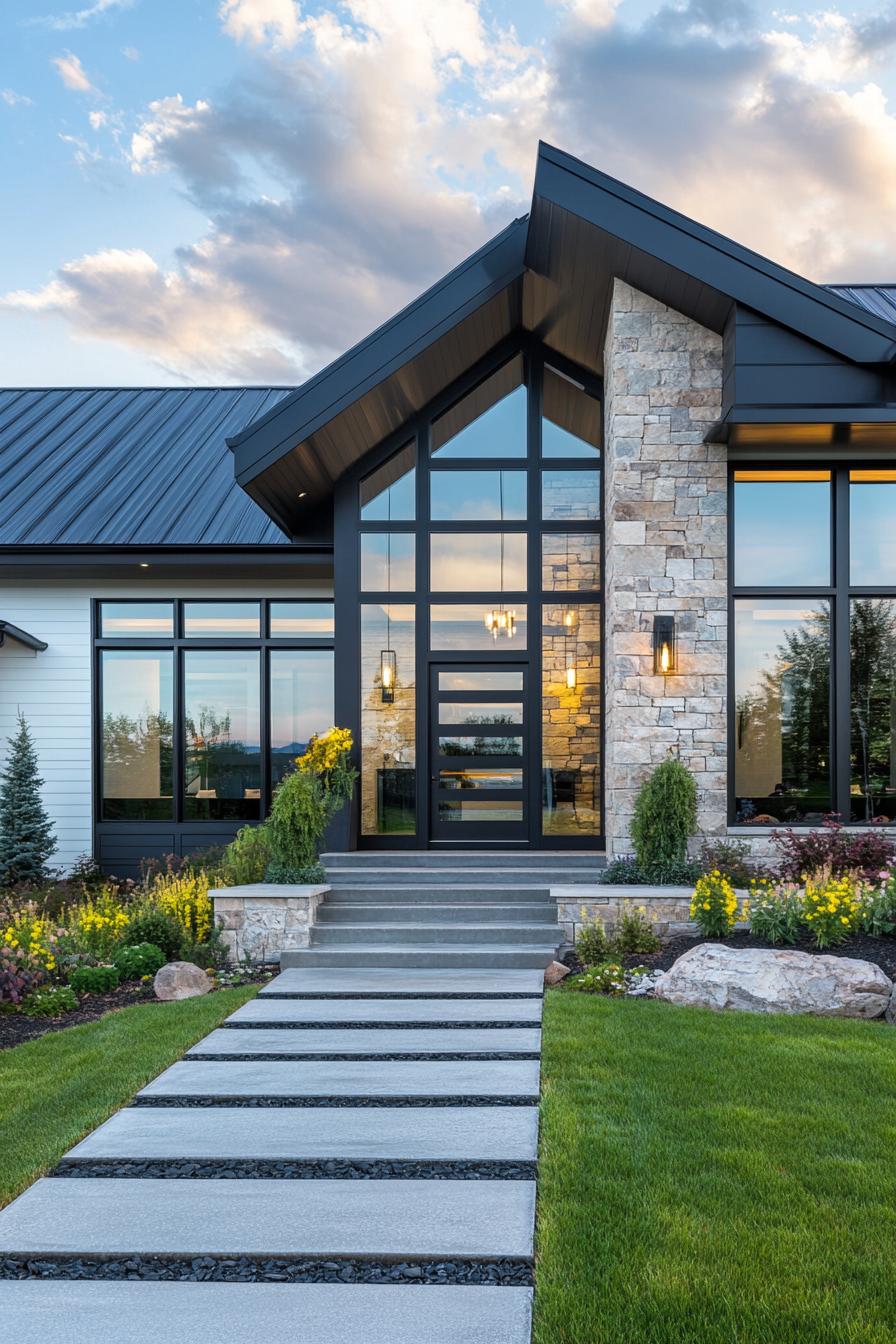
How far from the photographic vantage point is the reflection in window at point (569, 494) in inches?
395

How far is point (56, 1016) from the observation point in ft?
20.4

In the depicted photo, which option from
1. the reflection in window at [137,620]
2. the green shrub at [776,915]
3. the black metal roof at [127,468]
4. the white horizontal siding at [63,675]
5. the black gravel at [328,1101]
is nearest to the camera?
the black gravel at [328,1101]

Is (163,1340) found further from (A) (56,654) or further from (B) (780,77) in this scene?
(B) (780,77)

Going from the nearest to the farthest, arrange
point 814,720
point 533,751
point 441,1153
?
point 441,1153, point 814,720, point 533,751

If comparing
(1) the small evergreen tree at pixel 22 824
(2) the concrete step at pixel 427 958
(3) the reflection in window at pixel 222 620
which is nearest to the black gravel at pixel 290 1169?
(2) the concrete step at pixel 427 958

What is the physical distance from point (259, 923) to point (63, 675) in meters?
5.01

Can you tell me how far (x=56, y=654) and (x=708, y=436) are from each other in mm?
7644

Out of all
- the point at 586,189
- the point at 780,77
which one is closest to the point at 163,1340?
the point at 586,189

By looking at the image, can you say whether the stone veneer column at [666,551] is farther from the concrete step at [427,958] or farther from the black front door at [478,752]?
the concrete step at [427,958]

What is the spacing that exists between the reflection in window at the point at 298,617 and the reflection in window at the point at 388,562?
1406mm

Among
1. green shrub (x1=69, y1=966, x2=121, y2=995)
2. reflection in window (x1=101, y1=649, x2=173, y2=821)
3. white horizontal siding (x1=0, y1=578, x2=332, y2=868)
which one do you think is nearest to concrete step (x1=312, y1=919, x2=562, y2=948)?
green shrub (x1=69, y1=966, x2=121, y2=995)

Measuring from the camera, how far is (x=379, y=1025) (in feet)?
19.1

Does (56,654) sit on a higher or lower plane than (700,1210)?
higher

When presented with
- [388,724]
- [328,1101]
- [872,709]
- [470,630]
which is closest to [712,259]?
[470,630]
